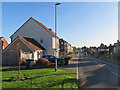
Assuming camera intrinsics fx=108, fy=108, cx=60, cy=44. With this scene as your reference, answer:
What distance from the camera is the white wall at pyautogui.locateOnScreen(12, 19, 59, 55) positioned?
88.1 feet

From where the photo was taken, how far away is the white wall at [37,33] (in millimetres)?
26844

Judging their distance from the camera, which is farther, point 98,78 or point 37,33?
point 37,33

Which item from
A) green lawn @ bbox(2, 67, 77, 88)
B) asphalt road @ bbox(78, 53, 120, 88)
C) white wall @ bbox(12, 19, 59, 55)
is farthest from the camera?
white wall @ bbox(12, 19, 59, 55)

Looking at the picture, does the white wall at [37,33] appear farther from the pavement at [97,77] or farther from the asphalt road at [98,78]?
the asphalt road at [98,78]

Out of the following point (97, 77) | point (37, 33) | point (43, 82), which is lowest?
point (97, 77)

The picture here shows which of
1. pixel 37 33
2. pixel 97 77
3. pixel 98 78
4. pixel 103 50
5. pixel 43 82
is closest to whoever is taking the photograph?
pixel 43 82

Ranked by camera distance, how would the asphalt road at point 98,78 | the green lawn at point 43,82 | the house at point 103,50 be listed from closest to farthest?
1. the green lawn at point 43,82
2. the asphalt road at point 98,78
3. the house at point 103,50

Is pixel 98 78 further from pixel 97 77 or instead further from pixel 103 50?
pixel 103 50

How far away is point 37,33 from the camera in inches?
1072

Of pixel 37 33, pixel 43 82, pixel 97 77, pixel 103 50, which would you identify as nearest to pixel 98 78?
pixel 97 77

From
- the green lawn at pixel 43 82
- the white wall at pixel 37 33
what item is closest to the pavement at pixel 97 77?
the green lawn at pixel 43 82

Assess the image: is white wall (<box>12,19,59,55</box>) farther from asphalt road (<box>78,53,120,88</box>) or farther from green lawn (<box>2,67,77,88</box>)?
green lawn (<box>2,67,77,88</box>)

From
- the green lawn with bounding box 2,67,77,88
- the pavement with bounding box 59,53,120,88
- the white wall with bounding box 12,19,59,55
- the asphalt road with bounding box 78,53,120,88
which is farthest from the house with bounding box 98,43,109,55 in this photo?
the green lawn with bounding box 2,67,77,88

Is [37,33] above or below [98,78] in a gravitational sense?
above
